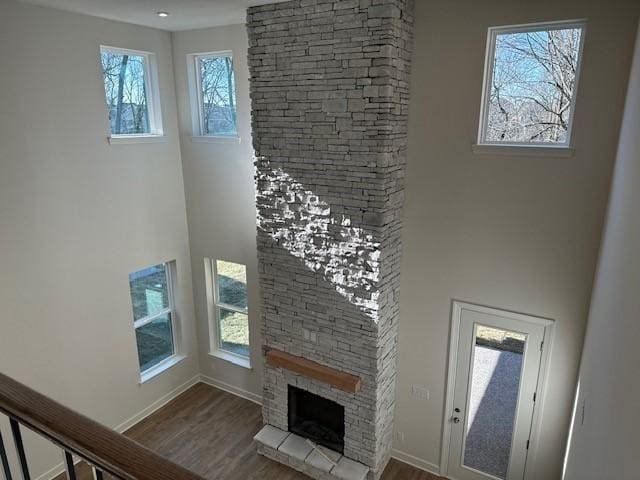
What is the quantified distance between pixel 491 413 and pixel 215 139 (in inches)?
198

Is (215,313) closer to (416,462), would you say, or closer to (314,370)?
(314,370)

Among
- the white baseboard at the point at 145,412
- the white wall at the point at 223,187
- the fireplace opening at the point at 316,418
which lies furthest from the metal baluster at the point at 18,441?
the white baseboard at the point at 145,412

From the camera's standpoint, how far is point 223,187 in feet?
20.7

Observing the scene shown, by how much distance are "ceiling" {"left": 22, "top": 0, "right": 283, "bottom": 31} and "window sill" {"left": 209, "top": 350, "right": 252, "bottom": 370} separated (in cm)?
485

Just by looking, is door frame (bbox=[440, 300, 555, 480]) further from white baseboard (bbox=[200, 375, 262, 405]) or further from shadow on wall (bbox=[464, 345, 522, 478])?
white baseboard (bbox=[200, 375, 262, 405])

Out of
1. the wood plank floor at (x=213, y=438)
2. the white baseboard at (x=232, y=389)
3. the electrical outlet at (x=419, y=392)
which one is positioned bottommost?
the wood plank floor at (x=213, y=438)

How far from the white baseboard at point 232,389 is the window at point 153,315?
0.76m

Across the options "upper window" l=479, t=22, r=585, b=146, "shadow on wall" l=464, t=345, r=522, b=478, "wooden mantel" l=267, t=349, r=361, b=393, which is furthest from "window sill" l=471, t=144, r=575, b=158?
"wooden mantel" l=267, t=349, r=361, b=393

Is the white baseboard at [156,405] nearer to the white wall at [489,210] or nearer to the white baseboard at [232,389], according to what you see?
the white baseboard at [232,389]

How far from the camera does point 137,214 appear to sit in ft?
19.9

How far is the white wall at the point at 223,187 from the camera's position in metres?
5.88

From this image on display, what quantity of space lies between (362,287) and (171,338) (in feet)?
12.4

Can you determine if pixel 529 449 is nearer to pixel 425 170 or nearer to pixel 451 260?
pixel 451 260

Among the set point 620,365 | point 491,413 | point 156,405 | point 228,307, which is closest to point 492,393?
point 491,413
